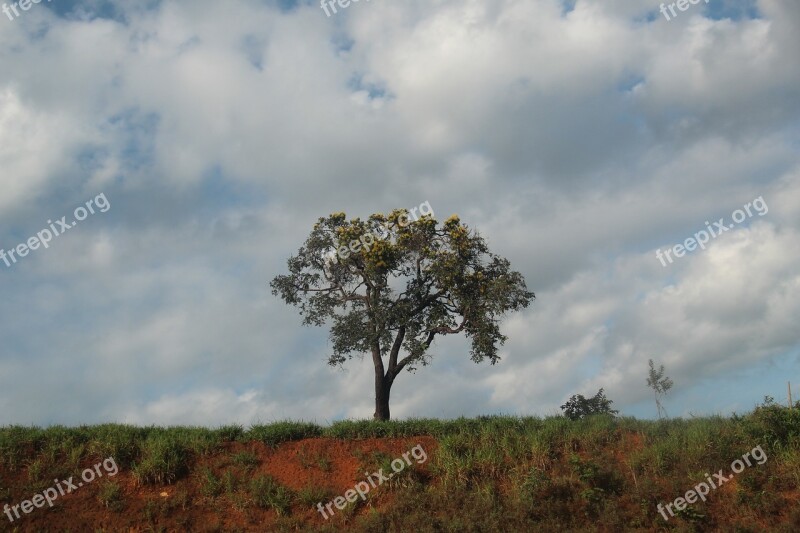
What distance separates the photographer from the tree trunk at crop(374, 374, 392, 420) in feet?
91.0

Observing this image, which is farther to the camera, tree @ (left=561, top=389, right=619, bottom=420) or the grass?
tree @ (left=561, top=389, right=619, bottom=420)

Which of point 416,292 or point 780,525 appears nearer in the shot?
point 780,525

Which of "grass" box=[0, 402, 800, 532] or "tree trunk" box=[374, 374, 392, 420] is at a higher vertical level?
"tree trunk" box=[374, 374, 392, 420]

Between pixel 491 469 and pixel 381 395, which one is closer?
pixel 491 469

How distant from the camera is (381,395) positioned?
28.0 m

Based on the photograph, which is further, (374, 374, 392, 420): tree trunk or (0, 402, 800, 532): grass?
(374, 374, 392, 420): tree trunk

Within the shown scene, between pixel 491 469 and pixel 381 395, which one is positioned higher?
pixel 381 395

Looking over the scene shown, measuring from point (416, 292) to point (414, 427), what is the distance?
996 cm

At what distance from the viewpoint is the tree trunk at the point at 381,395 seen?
91.0 ft

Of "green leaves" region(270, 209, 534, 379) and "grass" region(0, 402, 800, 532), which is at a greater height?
"green leaves" region(270, 209, 534, 379)

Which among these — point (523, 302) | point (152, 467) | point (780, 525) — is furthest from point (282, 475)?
point (523, 302)

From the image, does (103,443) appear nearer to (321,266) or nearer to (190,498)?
(190,498)

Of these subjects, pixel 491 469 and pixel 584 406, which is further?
pixel 584 406

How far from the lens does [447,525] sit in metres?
15.4
